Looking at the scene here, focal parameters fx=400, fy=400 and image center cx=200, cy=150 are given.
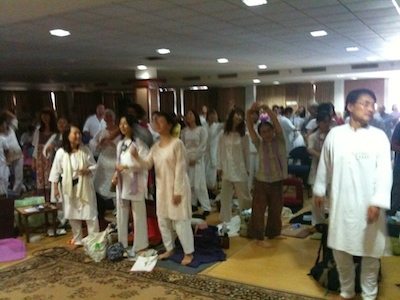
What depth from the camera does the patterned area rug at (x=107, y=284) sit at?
10.9 ft

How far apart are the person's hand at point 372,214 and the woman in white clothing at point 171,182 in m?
1.69

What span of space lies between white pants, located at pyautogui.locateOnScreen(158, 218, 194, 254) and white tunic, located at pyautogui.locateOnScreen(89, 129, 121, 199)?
4.23 feet

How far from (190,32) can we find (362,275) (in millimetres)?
3678

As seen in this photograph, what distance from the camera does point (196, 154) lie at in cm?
546

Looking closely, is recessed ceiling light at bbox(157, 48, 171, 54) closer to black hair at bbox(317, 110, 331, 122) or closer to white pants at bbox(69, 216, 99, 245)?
black hair at bbox(317, 110, 331, 122)

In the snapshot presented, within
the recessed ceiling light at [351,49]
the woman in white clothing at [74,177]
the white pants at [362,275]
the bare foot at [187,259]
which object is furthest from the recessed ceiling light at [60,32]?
the recessed ceiling light at [351,49]

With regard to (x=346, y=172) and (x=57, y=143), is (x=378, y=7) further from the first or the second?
(x=57, y=143)

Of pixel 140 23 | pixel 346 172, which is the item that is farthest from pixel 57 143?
pixel 346 172

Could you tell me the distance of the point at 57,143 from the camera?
5.15m

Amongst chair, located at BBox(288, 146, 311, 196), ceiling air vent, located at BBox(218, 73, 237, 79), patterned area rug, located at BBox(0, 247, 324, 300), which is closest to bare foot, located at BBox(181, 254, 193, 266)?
patterned area rug, located at BBox(0, 247, 324, 300)

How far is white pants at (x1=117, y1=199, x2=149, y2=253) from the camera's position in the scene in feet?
13.6

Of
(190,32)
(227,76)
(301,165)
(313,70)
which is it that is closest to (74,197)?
(190,32)

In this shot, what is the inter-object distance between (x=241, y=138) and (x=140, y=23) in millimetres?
1798

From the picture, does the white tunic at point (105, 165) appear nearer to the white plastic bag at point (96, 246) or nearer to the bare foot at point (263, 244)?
the white plastic bag at point (96, 246)
